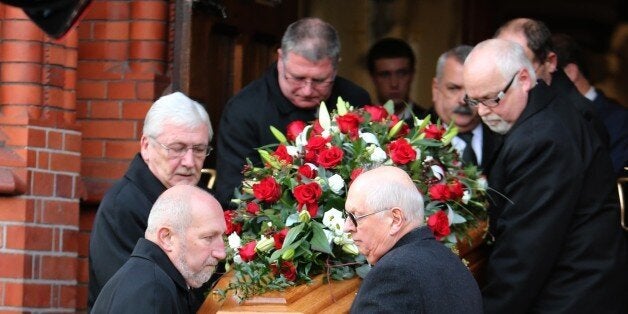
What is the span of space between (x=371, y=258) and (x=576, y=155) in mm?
1499

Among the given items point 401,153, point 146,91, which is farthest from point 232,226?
point 146,91

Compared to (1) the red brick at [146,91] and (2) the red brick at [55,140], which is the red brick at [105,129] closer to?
(1) the red brick at [146,91]

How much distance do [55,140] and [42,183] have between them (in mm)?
241

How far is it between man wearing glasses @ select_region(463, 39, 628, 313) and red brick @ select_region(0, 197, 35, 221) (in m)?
2.39

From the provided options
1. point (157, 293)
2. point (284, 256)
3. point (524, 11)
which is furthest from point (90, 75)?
point (524, 11)

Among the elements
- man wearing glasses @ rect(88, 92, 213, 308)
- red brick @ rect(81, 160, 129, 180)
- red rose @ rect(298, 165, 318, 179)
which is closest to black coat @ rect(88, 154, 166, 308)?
man wearing glasses @ rect(88, 92, 213, 308)

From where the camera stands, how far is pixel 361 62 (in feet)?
38.1

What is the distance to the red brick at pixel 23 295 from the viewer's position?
7.71 metres

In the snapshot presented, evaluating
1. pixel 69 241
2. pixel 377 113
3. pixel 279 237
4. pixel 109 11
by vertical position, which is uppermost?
pixel 109 11

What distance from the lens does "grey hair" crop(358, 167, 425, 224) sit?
17.8 feet

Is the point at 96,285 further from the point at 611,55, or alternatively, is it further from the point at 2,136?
the point at 611,55

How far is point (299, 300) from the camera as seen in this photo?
19.4ft

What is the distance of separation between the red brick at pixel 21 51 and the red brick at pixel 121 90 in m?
0.56

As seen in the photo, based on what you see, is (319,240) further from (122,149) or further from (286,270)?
(122,149)
